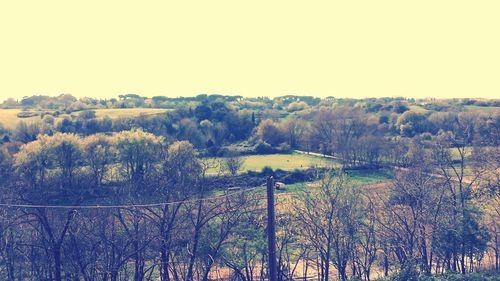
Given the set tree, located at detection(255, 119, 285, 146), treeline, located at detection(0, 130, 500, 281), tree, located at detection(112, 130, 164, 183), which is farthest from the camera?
tree, located at detection(255, 119, 285, 146)

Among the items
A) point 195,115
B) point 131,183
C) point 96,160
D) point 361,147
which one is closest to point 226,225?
point 131,183

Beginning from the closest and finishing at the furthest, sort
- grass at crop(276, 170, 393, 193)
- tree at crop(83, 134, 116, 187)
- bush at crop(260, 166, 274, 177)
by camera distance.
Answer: tree at crop(83, 134, 116, 187)
grass at crop(276, 170, 393, 193)
bush at crop(260, 166, 274, 177)

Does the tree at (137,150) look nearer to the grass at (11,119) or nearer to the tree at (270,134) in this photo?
the grass at (11,119)

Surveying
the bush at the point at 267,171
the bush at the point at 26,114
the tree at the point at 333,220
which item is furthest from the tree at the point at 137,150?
the bush at the point at 26,114

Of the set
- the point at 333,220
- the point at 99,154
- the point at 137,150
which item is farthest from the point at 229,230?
the point at 137,150

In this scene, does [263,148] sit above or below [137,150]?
below

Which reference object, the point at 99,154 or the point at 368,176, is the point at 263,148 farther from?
the point at 99,154

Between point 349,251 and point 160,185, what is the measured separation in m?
9.07

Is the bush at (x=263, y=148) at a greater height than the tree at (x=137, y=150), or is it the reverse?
the tree at (x=137, y=150)

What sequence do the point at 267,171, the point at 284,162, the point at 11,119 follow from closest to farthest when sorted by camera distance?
the point at 267,171
the point at 284,162
the point at 11,119

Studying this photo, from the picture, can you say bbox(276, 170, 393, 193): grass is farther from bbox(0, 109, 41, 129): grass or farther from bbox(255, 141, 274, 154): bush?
bbox(0, 109, 41, 129): grass

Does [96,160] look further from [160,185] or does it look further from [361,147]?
[361,147]

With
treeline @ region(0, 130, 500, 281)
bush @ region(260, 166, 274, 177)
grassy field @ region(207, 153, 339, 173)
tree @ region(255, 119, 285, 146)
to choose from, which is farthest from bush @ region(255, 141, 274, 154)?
treeline @ region(0, 130, 500, 281)

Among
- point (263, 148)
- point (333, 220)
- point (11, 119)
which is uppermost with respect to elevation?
point (11, 119)
